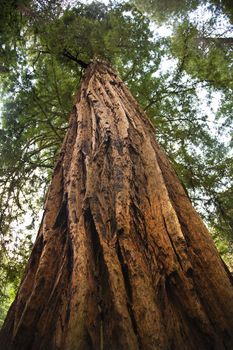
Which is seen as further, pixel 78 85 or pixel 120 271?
pixel 78 85

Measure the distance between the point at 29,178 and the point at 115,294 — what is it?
5518 mm

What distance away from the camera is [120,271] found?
1.72 meters

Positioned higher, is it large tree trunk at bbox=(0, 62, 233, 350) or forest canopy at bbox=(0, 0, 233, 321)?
forest canopy at bbox=(0, 0, 233, 321)

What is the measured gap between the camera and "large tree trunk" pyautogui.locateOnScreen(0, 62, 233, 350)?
152cm

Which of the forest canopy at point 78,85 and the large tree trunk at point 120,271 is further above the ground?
the forest canopy at point 78,85

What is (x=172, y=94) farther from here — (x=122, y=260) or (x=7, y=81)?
(x=122, y=260)

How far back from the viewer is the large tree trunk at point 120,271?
1523 millimetres

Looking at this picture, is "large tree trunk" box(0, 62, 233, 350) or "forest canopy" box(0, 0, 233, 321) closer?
"large tree trunk" box(0, 62, 233, 350)

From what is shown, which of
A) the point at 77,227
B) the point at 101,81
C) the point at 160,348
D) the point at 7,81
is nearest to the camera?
the point at 160,348

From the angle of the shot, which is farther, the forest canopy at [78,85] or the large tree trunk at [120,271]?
the forest canopy at [78,85]

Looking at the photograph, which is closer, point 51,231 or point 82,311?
point 82,311

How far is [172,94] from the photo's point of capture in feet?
21.9

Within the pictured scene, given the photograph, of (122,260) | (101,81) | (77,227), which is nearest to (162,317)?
(122,260)

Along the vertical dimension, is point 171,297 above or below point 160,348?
above
